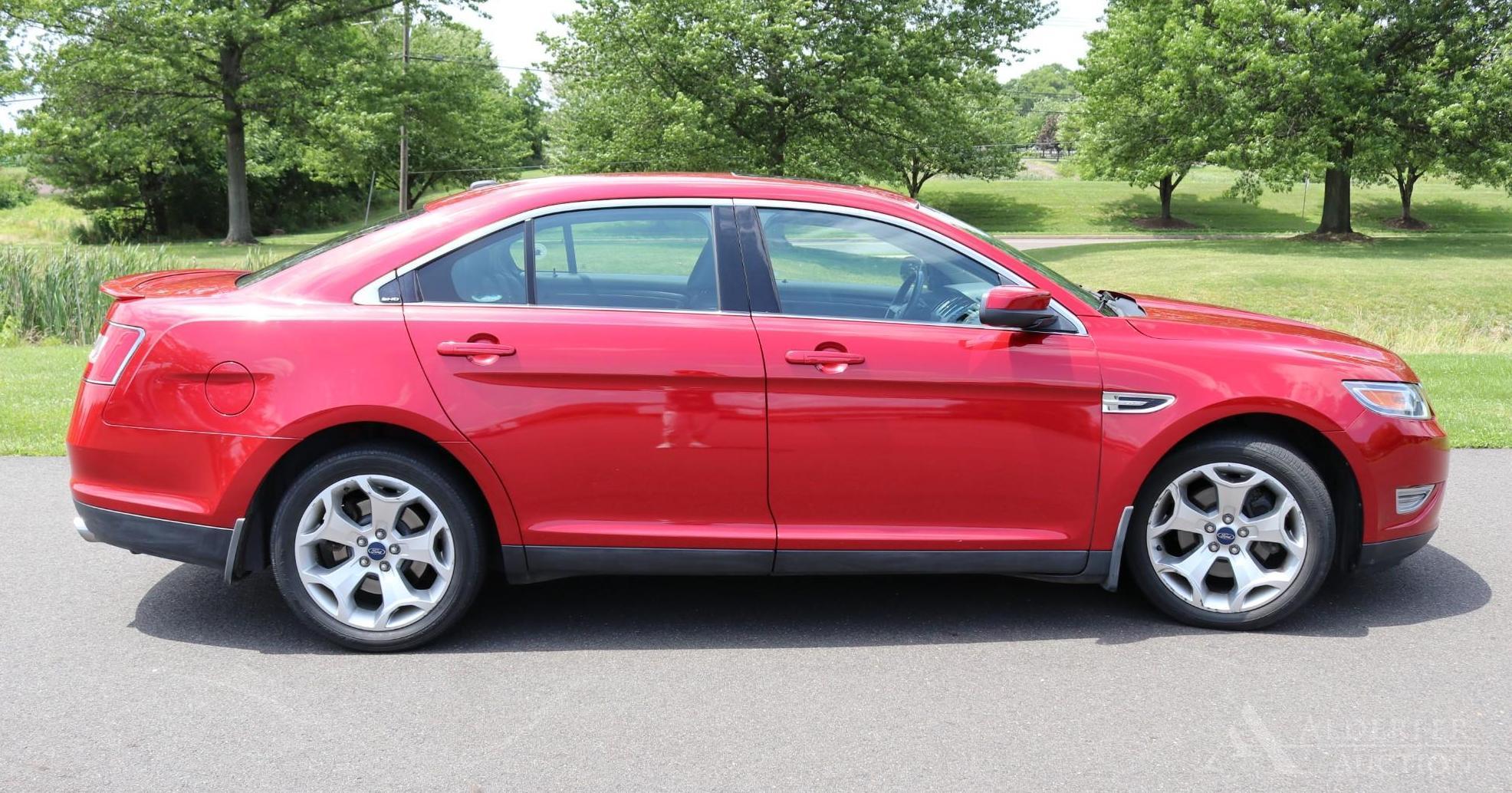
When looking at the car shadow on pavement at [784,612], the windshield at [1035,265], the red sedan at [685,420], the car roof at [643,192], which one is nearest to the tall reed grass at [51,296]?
the car shadow on pavement at [784,612]

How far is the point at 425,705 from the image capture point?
148 inches

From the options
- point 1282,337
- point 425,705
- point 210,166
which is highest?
point 210,166

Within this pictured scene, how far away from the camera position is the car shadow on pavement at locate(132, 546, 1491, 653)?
14.3ft

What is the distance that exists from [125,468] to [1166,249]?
34.6m

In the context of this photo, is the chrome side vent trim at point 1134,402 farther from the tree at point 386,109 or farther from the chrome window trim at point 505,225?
the tree at point 386,109

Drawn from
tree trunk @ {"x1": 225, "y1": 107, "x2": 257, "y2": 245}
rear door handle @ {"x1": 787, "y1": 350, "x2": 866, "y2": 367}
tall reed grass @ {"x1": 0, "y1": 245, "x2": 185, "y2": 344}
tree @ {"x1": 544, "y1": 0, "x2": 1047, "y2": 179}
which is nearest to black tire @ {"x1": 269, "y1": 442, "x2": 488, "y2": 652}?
rear door handle @ {"x1": 787, "y1": 350, "x2": 866, "y2": 367}

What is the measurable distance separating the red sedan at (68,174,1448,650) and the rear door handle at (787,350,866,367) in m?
0.03

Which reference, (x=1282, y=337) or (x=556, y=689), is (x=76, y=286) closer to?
(x=556, y=689)

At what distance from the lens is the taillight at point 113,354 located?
416 centimetres

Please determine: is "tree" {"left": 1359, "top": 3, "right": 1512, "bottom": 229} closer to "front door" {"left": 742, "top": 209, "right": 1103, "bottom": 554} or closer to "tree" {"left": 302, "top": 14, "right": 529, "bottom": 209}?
"tree" {"left": 302, "top": 14, "right": 529, "bottom": 209}

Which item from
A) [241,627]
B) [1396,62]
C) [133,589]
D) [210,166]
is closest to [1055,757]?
[241,627]

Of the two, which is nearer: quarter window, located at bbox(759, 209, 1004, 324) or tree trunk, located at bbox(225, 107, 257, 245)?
quarter window, located at bbox(759, 209, 1004, 324)

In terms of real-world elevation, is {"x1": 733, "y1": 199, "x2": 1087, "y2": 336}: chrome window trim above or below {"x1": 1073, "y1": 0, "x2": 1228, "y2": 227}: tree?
below

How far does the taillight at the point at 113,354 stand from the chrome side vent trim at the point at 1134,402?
11.1 feet
